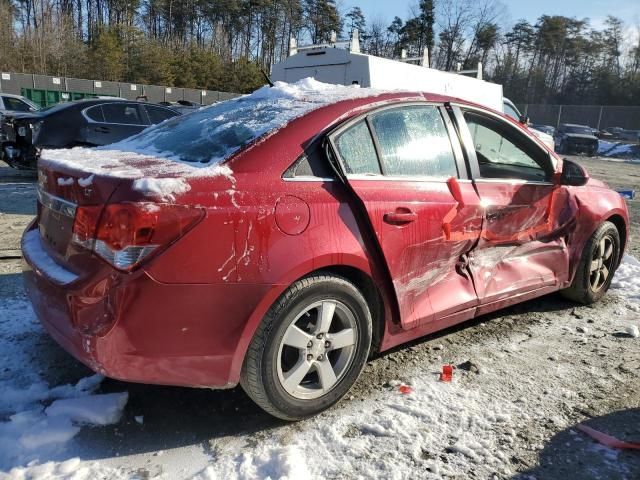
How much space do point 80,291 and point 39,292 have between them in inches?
19.5

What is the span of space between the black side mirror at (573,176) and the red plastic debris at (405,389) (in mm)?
1999

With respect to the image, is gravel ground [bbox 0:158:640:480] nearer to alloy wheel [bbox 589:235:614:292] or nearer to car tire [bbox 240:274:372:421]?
car tire [bbox 240:274:372:421]

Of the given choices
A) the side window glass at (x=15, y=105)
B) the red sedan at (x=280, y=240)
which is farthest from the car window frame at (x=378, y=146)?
the side window glass at (x=15, y=105)

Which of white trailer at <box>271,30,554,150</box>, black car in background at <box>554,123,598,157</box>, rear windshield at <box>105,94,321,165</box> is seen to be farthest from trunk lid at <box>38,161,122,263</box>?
black car in background at <box>554,123,598,157</box>

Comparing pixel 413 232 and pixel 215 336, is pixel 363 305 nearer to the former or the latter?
pixel 413 232

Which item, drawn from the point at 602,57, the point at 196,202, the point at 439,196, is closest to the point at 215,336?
the point at 196,202

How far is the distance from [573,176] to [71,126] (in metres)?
7.78

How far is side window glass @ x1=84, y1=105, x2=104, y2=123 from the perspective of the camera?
360 inches

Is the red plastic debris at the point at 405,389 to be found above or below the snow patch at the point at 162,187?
below

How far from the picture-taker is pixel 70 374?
3.05 m

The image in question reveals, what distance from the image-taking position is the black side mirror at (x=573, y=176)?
395 centimetres

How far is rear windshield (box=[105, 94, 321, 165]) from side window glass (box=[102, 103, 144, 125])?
6.38 metres

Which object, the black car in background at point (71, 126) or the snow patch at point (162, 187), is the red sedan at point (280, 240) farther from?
the black car in background at point (71, 126)

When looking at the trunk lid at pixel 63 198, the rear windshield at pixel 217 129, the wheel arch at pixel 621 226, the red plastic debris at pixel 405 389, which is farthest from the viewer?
the wheel arch at pixel 621 226
